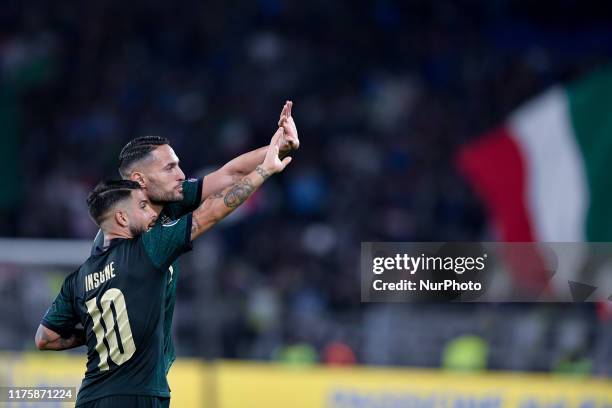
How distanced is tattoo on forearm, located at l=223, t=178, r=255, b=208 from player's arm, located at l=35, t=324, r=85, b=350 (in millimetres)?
1076

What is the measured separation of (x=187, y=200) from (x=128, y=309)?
0.97m

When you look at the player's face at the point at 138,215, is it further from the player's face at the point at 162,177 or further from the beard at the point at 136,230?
the player's face at the point at 162,177

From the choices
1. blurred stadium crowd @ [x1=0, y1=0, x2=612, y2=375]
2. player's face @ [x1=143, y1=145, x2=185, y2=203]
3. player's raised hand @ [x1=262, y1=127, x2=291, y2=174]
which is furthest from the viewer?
blurred stadium crowd @ [x1=0, y1=0, x2=612, y2=375]

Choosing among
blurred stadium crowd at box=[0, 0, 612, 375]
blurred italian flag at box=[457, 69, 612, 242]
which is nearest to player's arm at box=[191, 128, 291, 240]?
blurred stadium crowd at box=[0, 0, 612, 375]

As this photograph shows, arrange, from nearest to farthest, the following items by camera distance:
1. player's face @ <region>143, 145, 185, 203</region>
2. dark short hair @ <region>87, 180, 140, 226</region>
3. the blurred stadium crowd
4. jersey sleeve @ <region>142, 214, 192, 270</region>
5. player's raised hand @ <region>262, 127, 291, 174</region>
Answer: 1. jersey sleeve @ <region>142, 214, 192, 270</region>
2. player's raised hand @ <region>262, 127, 291, 174</region>
3. dark short hair @ <region>87, 180, 140, 226</region>
4. player's face @ <region>143, 145, 185, 203</region>
5. the blurred stadium crowd

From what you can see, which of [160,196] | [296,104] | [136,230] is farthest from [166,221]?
[296,104]

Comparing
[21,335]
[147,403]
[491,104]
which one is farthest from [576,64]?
[147,403]

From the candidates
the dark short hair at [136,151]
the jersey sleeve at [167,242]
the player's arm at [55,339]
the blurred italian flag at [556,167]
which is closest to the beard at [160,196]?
the dark short hair at [136,151]

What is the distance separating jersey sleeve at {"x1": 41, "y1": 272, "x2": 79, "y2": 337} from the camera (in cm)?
587

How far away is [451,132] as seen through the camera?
15.9 m

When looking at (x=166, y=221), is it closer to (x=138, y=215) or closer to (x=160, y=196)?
(x=160, y=196)

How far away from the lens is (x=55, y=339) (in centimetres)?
602

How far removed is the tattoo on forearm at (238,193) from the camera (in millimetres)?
5543

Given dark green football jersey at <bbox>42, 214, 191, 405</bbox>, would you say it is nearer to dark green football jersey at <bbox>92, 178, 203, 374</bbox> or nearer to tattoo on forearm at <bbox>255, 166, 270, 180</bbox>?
dark green football jersey at <bbox>92, 178, 203, 374</bbox>
